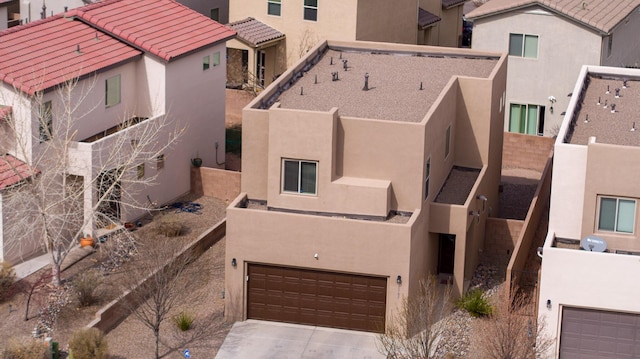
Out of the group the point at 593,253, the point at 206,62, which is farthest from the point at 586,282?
the point at 206,62

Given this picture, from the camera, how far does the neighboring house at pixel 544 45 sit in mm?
56906

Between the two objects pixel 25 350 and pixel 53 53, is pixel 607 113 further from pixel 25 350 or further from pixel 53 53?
pixel 25 350

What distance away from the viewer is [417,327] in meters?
38.2

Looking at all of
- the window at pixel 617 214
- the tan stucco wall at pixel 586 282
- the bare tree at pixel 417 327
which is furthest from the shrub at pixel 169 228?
the window at pixel 617 214

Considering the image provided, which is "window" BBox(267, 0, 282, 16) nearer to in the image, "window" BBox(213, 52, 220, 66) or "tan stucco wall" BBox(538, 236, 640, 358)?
"window" BBox(213, 52, 220, 66)

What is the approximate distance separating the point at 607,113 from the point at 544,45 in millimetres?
15087

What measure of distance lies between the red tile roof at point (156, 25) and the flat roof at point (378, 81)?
546cm

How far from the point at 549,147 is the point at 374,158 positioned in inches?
677

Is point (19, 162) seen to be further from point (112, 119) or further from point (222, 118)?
point (222, 118)

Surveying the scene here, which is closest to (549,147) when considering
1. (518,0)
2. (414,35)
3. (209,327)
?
(518,0)

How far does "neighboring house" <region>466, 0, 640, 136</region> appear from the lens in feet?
187

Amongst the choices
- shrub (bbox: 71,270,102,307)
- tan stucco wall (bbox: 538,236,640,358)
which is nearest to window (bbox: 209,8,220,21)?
shrub (bbox: 71,270,102,307)

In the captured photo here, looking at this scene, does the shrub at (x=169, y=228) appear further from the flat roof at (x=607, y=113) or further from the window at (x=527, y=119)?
the window at (x=527, y=119)

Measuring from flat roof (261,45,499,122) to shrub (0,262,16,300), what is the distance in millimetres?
9416
